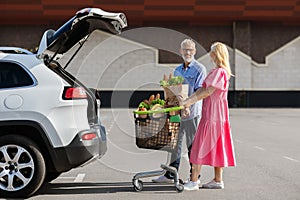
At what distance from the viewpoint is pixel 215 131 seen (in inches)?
267

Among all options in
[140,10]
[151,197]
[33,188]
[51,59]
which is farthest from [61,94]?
[140,10]

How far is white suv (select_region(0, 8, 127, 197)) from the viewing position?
6.17 meters

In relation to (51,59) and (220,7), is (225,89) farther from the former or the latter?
(220,7)

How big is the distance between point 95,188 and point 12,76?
6.02 ft

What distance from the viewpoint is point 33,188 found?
622cm

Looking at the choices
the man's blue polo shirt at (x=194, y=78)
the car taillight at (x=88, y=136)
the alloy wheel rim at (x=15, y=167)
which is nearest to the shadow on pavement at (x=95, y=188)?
the alloy wheel rim at (x=15, y=167)

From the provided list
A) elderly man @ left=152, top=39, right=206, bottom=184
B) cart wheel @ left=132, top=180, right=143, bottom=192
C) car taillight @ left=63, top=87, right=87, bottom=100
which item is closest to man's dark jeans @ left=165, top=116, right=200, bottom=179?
elderly man @ left=152, top=39, right=206, bottom=184

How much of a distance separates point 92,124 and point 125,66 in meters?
23.7

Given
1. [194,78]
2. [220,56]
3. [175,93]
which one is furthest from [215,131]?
[220,56]

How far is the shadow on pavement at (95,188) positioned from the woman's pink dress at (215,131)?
0.61 m

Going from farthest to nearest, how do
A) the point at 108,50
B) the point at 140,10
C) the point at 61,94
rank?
the point at 108,50, the point at 140,10, the point at 61,94

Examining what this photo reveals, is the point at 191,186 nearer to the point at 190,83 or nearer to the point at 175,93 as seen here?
the point at 175,93

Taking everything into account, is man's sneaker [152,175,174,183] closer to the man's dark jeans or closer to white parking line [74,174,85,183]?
the man's dark jeans

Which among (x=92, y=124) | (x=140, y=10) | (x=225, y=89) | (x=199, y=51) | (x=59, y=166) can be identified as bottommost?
(x=59, y=166)
